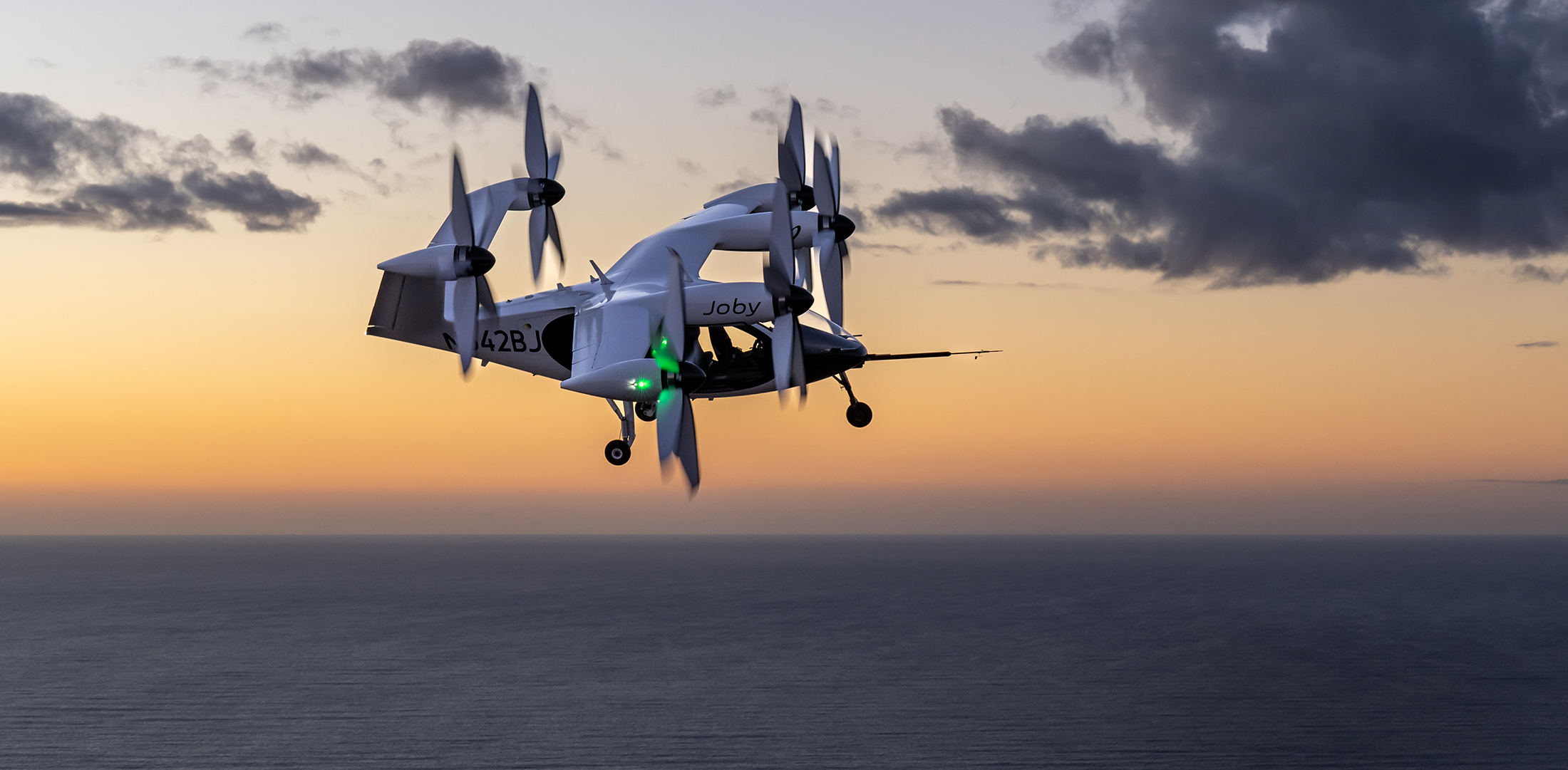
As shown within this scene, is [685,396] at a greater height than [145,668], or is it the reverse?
[685,396]

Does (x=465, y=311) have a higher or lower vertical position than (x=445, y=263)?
lower

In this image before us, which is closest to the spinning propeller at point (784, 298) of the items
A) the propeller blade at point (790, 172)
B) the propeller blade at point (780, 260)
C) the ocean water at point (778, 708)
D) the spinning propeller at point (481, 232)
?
the propeller blade at point (780, 260)

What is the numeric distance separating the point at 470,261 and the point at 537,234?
6.32m

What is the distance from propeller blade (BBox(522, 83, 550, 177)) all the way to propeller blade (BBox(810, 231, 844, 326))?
10845mm

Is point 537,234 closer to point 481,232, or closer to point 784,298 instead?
point 481,232

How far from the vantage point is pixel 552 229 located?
41250 mm

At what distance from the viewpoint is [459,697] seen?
509 ft

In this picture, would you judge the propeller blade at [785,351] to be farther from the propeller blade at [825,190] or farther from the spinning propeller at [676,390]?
the propeller blade at [825,190]

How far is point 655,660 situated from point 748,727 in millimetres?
51561

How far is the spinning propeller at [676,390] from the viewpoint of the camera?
101 ft

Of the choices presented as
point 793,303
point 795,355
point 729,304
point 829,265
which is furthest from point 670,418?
point 829,265

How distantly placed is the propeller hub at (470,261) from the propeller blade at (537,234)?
5778mm

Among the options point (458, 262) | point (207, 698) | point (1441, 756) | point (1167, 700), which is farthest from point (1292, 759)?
point (207, 698)

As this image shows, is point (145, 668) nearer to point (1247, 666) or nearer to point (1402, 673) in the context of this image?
point (1247, 666)
